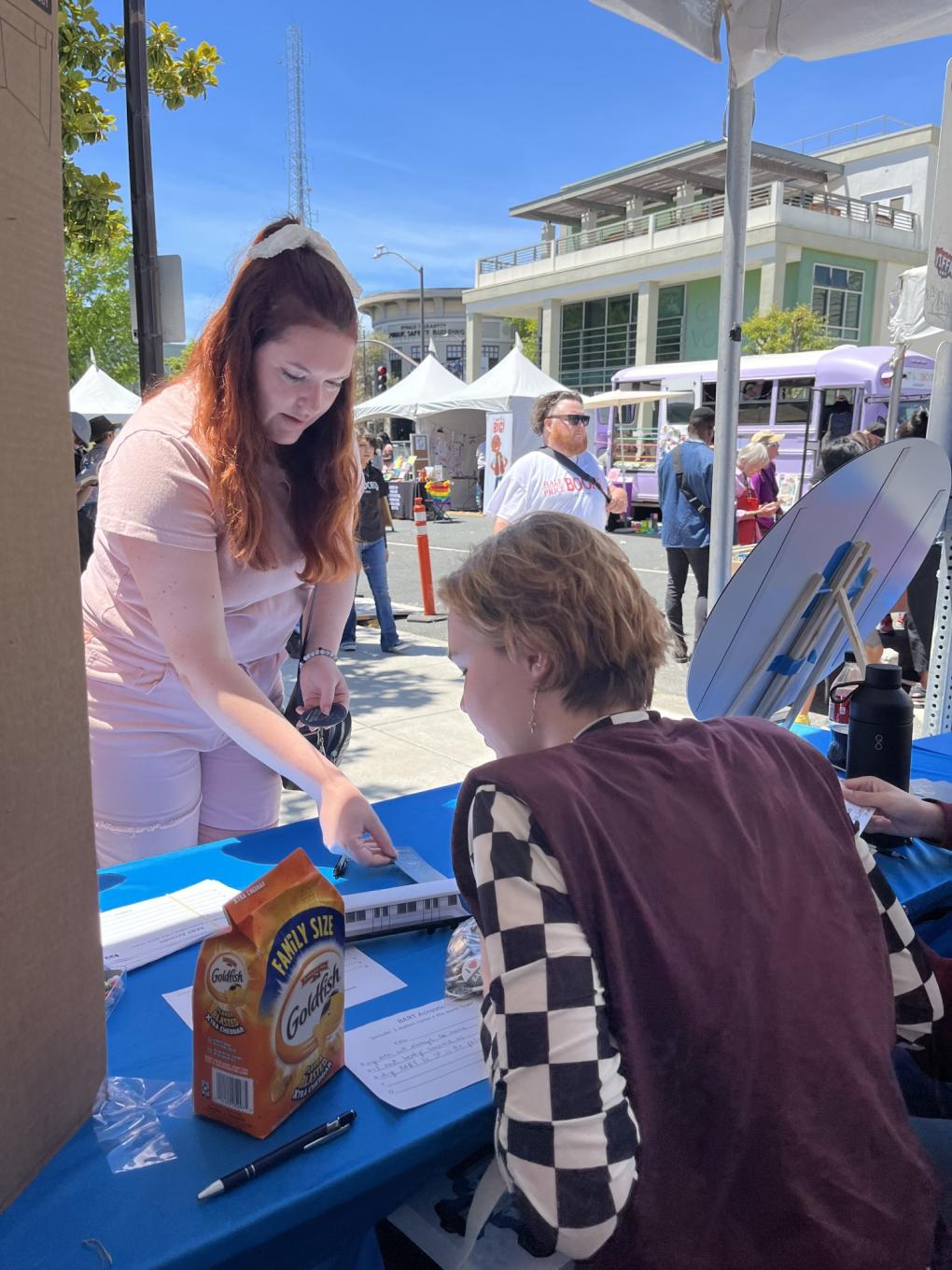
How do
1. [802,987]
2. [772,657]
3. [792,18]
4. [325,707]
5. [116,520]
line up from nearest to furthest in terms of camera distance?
[802,987]
[116,520]
[772,657]
[325,707]
[792,18]

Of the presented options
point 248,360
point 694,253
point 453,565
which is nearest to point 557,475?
point 453,565

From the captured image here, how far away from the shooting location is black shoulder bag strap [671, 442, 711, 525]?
260 inches

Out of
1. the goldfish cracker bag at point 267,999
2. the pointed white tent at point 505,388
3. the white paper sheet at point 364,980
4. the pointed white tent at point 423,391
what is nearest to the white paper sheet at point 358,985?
the white paper sheet at point 364,980

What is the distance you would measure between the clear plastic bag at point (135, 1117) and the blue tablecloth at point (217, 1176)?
1cm

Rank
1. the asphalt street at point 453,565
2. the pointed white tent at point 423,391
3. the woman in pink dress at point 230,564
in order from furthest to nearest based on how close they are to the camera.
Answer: the pointed white tent at point 423,391, the asphalt street at point 453,565, the woman in pink dress at point 230,564

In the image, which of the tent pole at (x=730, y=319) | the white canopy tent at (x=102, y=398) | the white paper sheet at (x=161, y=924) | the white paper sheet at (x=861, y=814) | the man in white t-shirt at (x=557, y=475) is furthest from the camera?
the white canopy tent at (x=102, y=398)

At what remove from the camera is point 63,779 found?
0.89 meters

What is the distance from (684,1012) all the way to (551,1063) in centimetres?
15

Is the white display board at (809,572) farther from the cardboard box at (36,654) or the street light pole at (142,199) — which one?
the street light pole at (142,199)

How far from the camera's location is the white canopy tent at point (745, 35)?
7.75 ft

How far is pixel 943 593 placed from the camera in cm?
298

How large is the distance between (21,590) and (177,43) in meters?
6.37

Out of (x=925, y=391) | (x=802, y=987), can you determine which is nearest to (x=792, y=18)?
(x=802, y=987)

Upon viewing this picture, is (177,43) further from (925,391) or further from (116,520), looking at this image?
(925,391)
